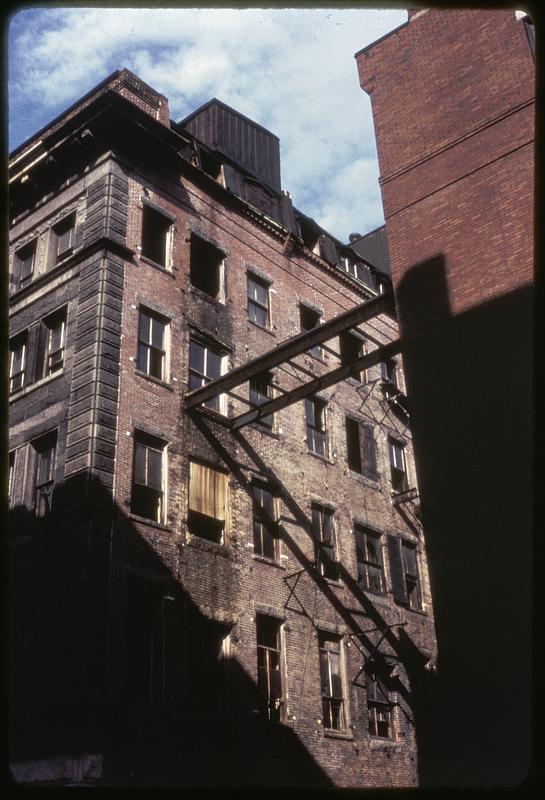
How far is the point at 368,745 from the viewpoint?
2175 centimetres

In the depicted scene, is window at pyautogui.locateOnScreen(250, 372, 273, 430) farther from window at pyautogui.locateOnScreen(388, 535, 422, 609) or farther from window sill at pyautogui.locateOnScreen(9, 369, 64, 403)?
window at pyautogui.locateOnScreen(388, 535, 422, 609)

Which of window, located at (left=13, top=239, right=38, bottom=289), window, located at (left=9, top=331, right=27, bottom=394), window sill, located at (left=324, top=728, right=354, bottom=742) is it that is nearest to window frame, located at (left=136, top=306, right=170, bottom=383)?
window, located at (left=9, top=331, right=27, bottom=394)

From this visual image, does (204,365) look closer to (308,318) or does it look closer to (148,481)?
(148,481)

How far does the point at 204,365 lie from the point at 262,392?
8.46ft

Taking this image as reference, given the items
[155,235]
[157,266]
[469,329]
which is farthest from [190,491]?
[469,329]

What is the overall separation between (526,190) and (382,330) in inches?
701

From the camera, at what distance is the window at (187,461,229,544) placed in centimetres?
1995

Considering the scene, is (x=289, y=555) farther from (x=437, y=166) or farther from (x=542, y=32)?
(x=542, y=32)

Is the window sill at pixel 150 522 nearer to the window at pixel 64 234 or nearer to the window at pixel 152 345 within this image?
the window at pixel 152 345

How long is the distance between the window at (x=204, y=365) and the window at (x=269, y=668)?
6184 millimetres

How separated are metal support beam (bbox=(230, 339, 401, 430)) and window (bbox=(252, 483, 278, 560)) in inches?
79.4

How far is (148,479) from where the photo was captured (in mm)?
18938

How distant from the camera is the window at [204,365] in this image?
2175cm

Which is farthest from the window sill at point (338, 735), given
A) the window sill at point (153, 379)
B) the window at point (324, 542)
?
the window sill at point (153, 379)
